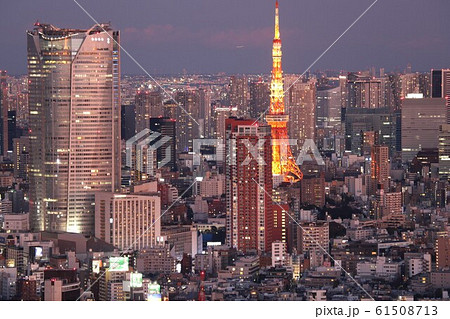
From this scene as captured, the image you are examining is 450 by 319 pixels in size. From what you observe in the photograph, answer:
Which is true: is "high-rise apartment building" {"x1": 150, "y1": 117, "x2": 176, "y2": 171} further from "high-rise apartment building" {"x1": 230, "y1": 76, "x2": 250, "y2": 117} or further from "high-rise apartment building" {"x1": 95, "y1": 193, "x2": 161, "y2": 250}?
"high-rise apartment building" {"x1": 95, "y1": 193, "x2": 161, "y2": 250}

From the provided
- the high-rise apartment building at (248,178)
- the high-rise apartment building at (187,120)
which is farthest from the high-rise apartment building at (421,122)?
the high-rise apartment building at (248,178)

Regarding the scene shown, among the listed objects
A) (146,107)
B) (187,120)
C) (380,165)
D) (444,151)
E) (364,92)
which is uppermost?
(364,92)

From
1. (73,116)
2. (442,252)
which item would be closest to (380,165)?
(73,116)

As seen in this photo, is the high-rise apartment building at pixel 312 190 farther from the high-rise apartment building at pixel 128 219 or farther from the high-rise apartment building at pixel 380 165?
the high-rise apartment building at pixel 128 219

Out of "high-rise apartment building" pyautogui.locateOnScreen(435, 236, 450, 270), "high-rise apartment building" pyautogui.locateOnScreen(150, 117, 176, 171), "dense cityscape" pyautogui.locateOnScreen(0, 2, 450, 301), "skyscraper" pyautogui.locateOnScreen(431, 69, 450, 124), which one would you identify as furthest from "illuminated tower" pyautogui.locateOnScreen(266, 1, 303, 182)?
"high-rise apartment building" pyautogui.locateOnScreen(435, 236, 450, 270)

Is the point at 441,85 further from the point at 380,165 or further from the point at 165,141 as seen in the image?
the point at 165,141

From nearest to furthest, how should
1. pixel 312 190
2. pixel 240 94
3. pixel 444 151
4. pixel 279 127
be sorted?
pixel 240 94
pixel 312 190
pixel 279 127
pixel 444 151
